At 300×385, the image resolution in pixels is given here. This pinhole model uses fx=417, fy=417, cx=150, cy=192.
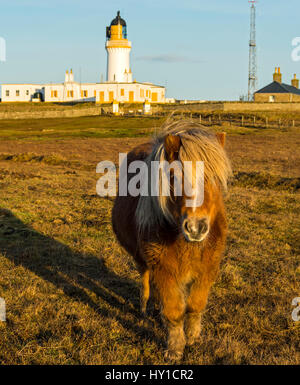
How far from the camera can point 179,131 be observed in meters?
3.71

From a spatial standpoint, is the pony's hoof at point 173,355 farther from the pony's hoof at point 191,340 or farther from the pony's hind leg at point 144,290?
the pony's hind leg at point 144,290

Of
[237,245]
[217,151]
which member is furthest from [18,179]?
[217,151]

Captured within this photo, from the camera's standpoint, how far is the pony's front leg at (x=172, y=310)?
12.2 feet

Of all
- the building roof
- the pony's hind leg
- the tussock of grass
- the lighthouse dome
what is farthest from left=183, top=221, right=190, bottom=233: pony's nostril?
the lighthouse dome

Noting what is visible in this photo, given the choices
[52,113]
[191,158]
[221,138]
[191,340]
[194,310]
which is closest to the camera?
[191,158]

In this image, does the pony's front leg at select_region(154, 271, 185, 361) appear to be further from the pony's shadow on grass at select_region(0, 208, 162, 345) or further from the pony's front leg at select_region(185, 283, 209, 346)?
the pony's shadow on grass at select_region(0, 208, 162, 345)

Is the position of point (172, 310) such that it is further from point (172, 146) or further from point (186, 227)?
point (172, 146)

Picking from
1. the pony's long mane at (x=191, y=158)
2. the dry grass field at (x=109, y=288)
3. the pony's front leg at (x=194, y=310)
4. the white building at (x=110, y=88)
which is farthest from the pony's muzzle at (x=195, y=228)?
the white building at (x=110, y=88)

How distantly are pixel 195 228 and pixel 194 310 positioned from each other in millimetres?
1250

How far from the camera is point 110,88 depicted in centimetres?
8275

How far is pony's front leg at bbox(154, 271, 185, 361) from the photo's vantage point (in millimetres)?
3727

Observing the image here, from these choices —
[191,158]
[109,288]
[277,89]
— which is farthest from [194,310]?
[277,89]

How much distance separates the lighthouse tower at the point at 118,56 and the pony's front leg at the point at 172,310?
291 ft

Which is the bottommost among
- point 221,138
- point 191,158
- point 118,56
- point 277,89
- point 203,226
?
point 203,226
